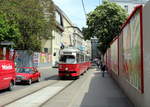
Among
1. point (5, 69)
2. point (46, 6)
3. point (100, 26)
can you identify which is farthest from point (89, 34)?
point (5, 69)

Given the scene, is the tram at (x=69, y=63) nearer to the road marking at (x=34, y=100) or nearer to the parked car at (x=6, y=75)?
the parked car at (x=6, y=75)

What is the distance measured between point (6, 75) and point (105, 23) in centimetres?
3978

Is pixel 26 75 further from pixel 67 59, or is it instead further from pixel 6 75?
pixel 67 59

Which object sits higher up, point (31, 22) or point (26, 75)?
point (31, 22)

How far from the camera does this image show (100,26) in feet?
184

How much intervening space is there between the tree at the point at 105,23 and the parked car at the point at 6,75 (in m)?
37.0

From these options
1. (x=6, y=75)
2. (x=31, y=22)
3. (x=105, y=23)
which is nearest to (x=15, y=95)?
(x=6, y=75)

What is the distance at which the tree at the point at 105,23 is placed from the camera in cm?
5500

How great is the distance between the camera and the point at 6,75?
17.7 meters

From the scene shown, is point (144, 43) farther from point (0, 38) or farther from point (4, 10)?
point (4, 10)

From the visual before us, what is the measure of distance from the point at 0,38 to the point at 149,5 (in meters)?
20.1

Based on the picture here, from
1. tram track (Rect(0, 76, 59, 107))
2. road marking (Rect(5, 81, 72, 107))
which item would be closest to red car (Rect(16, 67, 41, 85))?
tram track (Rect(0, 76, 59, 107))

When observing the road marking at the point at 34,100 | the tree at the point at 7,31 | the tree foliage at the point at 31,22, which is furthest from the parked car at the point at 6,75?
the tree foliage at the point at 31,22

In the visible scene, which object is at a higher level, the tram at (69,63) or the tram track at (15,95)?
the tram at (69,63)
